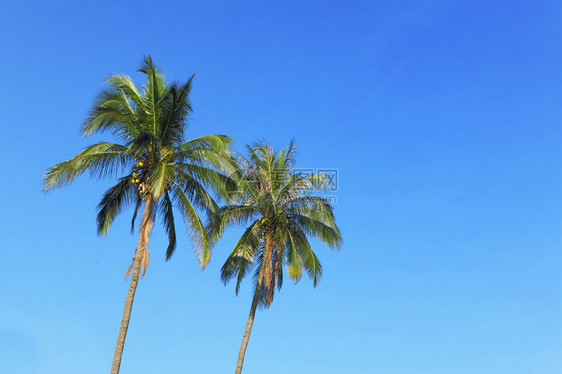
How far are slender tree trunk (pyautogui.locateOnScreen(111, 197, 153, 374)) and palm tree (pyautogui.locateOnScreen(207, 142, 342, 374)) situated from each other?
6354 mm

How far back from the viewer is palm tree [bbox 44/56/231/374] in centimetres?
2280

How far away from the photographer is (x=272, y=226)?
98.5 feet

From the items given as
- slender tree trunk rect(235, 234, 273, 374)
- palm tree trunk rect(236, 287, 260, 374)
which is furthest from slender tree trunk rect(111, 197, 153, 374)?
palm tree trunk rect(236, 287, 260, 374)

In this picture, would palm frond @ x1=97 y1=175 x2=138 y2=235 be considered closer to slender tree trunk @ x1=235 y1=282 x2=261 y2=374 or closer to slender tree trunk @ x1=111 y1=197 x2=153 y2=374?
slender tree trunk @ x1=111 y1=197 x2=153 y2=374

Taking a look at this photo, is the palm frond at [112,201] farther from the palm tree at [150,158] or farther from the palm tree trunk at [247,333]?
the palm tree trunk at [247,333]

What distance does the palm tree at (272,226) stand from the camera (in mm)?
29359

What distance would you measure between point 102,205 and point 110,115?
3989 millimetres

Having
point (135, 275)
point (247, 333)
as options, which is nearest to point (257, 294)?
point (247, 333)

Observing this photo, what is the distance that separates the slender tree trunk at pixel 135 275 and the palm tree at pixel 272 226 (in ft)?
20.8

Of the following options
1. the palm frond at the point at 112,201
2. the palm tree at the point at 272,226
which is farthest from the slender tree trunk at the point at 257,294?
the palm frond at the point at 112,201

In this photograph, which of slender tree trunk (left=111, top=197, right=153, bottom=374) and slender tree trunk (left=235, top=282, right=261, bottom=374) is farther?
slender tree trunk (left=235, top=282, right=261, bottom=374)

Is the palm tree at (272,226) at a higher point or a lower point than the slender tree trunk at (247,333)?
higher

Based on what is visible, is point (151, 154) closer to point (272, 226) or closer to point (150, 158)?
point (150, 158)

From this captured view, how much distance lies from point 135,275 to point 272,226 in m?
9.66
